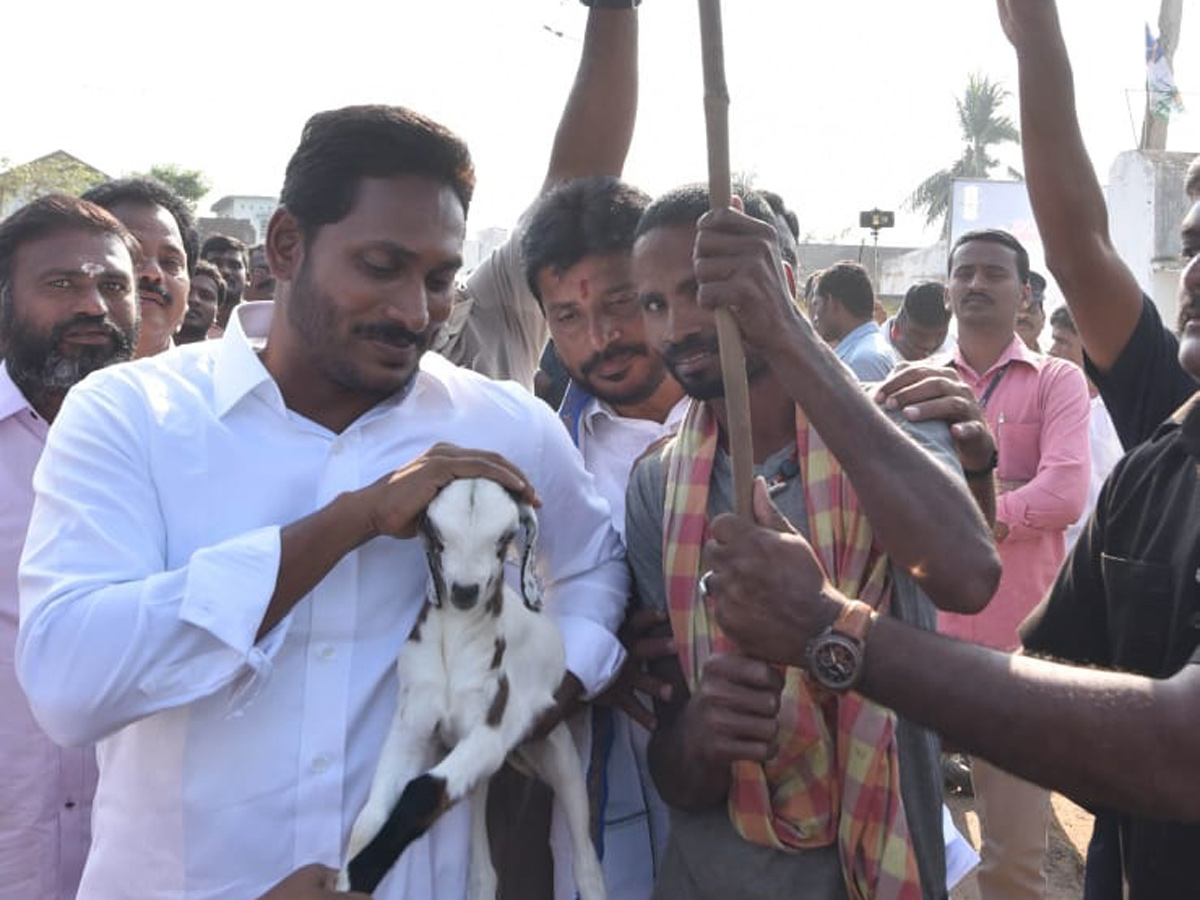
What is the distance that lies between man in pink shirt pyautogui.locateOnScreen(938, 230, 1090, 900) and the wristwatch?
9.45ft

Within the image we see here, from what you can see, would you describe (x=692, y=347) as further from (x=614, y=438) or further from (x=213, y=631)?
(x=213, y=631)

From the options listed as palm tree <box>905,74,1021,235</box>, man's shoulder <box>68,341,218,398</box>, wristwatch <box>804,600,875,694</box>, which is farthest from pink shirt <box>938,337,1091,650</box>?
palm tree <box>905,74,1021,235</box>

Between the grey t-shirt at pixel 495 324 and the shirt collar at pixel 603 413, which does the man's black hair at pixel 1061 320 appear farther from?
the shirt collar at pixel 603 413

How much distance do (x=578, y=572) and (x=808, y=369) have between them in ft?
2.34

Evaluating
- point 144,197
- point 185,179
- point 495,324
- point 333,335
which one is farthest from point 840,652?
point 185,179

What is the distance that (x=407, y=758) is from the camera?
1741 mm

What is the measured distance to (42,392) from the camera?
107 inches

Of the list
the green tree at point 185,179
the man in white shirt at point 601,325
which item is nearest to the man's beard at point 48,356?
the man in white shirt at point 601,325

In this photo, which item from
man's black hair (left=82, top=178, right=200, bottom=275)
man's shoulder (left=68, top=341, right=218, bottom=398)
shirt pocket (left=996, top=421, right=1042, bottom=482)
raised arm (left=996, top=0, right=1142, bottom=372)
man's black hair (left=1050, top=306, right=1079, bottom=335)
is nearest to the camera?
man's shoulder (left=68, top=341, right=218, bottom=398)

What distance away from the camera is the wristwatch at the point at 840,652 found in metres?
1.58

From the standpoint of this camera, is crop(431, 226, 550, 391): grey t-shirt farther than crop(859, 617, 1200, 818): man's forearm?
Yes

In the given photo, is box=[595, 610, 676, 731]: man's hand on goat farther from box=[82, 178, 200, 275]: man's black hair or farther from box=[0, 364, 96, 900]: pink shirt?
box=[82, 178, 200, 275]: man's black hair

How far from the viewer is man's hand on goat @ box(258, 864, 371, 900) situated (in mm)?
1636

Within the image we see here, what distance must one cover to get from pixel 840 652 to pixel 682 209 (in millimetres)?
A: 1027
